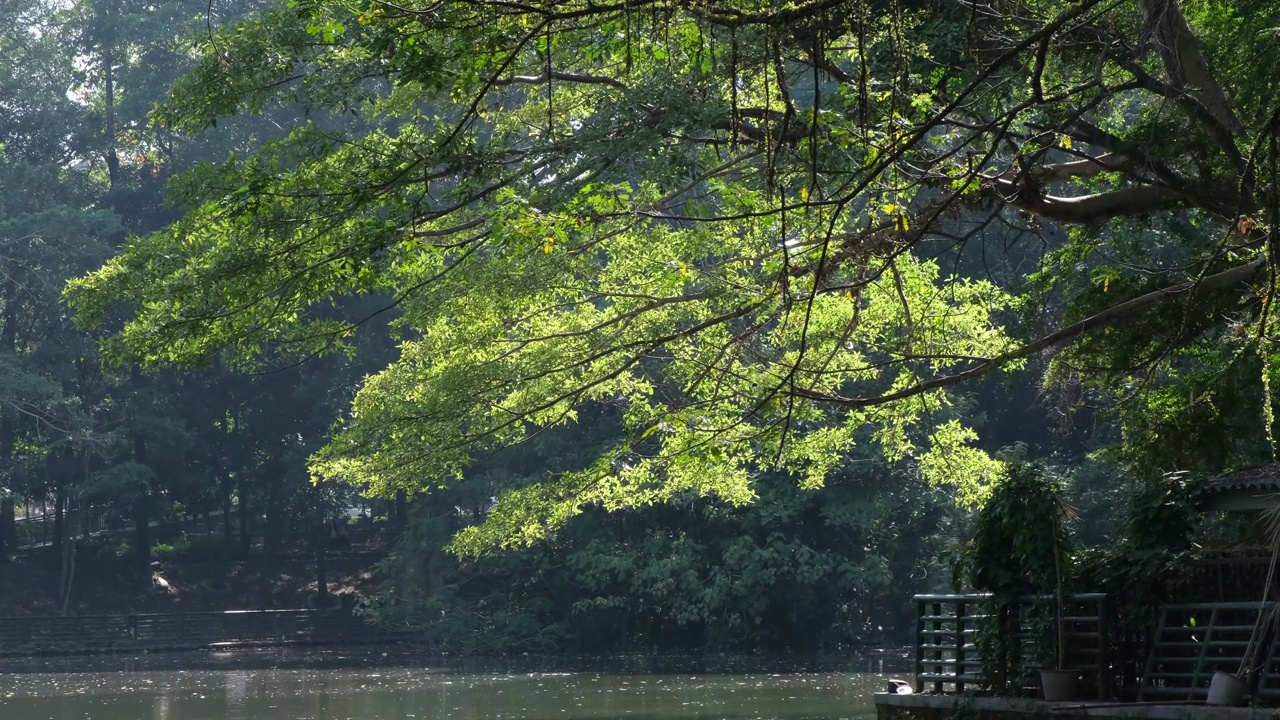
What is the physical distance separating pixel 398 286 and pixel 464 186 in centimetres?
481

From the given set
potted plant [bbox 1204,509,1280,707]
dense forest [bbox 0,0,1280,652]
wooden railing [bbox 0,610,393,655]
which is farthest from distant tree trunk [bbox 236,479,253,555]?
potted plant [bbox 1204,509,1280,707]

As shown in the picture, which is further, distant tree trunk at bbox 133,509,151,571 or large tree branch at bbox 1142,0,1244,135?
distant tree trunk at bbox 133,509,151,571

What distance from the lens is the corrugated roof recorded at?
10.1 m

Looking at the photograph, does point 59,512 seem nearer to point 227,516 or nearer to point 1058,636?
point 227,516

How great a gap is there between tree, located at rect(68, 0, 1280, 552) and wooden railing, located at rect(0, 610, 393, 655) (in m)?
18.9

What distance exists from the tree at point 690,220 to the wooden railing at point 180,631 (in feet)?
61.9

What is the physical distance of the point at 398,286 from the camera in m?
16.1

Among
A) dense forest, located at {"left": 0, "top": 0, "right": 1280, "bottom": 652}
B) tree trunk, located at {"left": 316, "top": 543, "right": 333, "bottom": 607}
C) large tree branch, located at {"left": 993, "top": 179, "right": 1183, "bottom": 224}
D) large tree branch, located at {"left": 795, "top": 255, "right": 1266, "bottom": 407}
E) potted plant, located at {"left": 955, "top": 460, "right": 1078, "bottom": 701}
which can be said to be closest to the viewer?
dense forest, located at {"left": 0, "top": 0, "right": 1280, "bottom": 652}

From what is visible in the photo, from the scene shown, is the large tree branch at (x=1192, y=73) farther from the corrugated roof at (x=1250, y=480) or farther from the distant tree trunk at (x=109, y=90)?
the distant tree trunk at (x=109, y=90)

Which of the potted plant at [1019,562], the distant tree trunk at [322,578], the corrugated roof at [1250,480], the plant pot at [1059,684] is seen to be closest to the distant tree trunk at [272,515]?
the distant tree trunk at [322,578]

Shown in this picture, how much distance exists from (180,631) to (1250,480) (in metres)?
28.0

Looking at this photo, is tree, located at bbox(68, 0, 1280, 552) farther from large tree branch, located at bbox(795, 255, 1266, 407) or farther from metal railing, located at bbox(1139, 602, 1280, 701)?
metal railing, located at bbox(1139, 602, 1280, 701)

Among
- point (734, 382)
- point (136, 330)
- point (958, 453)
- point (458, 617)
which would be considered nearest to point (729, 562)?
point (458, 617)

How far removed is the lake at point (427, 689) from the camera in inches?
727
